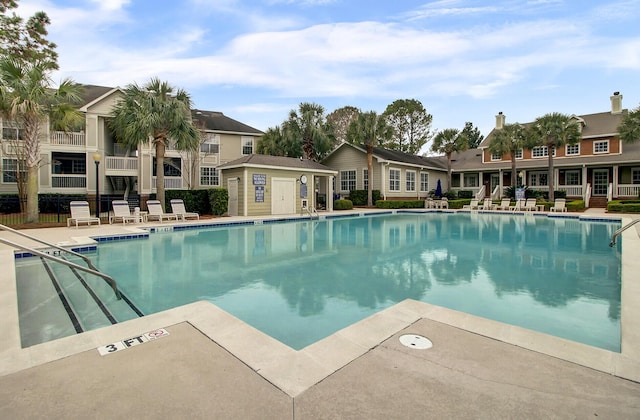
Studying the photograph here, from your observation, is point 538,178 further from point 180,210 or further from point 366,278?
point 366,278

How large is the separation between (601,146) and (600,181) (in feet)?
8.34

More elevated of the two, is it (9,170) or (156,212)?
(9,170)

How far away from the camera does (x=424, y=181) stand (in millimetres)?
28703

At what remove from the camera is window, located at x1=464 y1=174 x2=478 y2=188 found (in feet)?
99.9

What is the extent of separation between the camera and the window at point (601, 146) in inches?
965

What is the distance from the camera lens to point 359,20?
50.9ft

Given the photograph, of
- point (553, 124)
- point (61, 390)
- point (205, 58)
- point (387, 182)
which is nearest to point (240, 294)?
point (61, 390)

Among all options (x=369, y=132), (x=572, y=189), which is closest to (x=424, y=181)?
(x=369, y=132)

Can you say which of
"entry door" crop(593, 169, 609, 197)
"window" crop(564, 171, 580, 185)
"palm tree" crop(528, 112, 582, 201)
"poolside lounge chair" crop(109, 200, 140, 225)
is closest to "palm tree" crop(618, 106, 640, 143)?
"palm tree" crop(528, 112, 582, 201)

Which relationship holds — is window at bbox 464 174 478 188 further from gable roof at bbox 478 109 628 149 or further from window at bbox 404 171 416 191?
gable roof at bbox 478 109 628 149

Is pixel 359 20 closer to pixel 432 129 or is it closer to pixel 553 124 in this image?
pixel 553 124

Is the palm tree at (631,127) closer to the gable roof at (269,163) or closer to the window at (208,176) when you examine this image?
the gable roof at (269,163)

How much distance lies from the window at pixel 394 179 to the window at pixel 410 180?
1.07 metres

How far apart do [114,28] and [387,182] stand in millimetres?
17984
